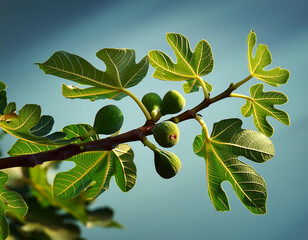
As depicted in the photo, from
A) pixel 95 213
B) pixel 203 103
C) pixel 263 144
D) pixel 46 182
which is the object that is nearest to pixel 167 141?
pixel 203 103

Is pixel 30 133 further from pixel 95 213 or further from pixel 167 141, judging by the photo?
pixel 95 213

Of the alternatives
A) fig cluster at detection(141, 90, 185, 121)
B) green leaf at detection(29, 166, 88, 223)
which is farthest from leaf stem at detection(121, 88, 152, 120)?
green leaf at detection(29, 166, 88, 223)

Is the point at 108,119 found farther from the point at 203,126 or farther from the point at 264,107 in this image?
the point at 264,107

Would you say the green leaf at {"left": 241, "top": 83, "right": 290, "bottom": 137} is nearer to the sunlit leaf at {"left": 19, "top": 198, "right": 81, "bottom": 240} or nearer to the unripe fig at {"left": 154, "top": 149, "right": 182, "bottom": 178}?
the unripe fig at {"left": 154, "top": 149, "right": 182, "bottom": 178}

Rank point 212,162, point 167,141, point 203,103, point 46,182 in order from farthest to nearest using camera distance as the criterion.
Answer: point 46,182 → point 212,162 → point 203,103 → point 167,141

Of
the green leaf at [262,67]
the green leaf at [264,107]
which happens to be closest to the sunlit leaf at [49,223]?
the green leaf at [264,107]

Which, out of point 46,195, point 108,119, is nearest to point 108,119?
point 108,119
